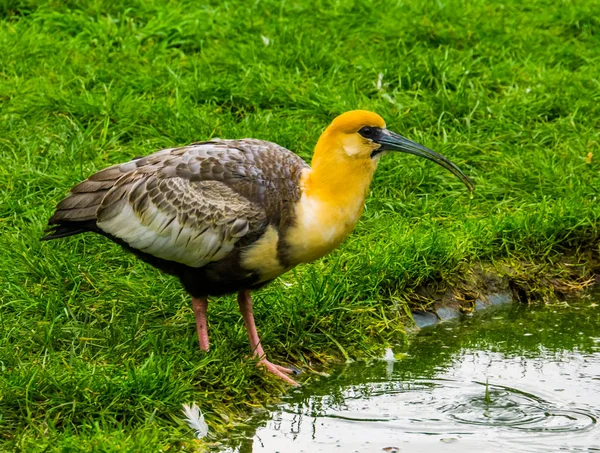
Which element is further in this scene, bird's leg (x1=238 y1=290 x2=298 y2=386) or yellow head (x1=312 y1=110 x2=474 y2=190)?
bird's leg (x1=238 y1=290 x2=298 y2=386)

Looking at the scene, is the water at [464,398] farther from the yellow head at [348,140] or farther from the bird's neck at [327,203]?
the yellow head at [348,140]

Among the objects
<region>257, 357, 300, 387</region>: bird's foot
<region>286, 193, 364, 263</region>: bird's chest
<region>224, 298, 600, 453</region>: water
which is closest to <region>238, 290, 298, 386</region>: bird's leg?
<region>257, 357, 300, 387</region>: bird's foot

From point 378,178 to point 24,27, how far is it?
3.37 m

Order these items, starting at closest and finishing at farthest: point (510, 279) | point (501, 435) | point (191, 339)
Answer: point (501, 435), point (191, 339), point (510, 279)

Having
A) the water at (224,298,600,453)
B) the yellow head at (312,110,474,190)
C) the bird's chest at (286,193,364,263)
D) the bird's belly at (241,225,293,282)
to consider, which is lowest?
the water at (224,298,600,453)

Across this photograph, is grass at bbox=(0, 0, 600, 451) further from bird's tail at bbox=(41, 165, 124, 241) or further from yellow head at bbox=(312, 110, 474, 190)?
yellow head at bbox=(312, 110, 474, 190)

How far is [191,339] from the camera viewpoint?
582cm

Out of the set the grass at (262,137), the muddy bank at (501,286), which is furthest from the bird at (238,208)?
the muddy bank at (501,286)

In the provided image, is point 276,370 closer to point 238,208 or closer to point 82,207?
point 238,208

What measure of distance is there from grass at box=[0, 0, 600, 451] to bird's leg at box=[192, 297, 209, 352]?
87mm

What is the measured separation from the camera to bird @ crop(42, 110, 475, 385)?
5.42m

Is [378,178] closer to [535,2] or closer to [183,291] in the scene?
[183,291]

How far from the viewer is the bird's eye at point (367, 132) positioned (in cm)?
557

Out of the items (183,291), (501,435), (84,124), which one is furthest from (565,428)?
(84,124)
